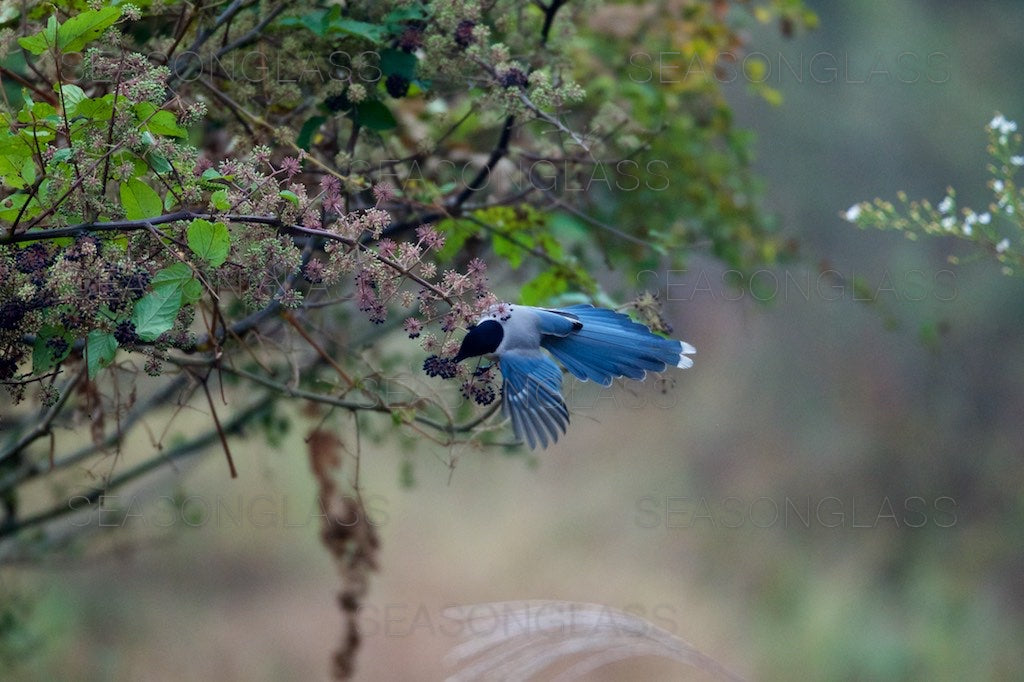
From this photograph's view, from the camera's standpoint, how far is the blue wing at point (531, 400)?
3.95 feet

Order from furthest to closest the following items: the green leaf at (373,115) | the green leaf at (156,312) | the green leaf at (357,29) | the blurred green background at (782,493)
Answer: the blurred green background at (782,493) < the green leaf at (373,115) < the green leaf at (357,29) < the green leaf at (156,312)

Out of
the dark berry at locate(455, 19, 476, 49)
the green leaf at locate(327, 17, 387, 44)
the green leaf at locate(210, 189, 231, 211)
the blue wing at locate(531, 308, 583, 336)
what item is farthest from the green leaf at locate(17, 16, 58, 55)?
the blue wing at locate(531, 308, 583, 336)

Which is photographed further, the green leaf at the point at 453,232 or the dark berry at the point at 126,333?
the green leaf at the point at 453,232

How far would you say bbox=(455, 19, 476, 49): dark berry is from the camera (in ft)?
4.53

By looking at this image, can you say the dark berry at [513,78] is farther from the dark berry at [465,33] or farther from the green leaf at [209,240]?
the green leaf at [209,240]

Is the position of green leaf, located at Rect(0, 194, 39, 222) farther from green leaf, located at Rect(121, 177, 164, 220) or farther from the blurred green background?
the blurred green background

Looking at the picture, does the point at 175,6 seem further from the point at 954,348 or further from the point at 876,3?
the point at 876,3

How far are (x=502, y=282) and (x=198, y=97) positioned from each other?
4.16ft

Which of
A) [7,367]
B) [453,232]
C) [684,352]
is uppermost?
[453,232]

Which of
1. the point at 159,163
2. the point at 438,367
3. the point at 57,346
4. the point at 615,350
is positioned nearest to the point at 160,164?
the point at 159,163

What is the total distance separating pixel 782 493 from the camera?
6.14 meters

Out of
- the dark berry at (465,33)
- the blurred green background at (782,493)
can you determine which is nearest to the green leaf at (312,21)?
the dark berry at (465,33)

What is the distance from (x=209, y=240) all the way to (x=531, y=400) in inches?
16.0

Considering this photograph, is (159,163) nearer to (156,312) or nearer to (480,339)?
(156,312)
